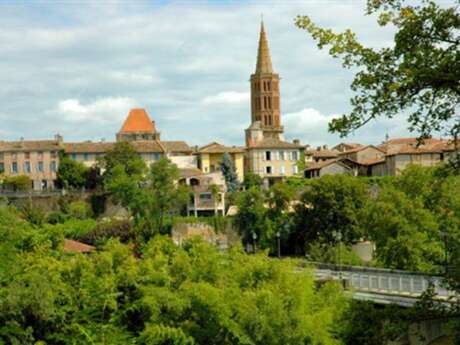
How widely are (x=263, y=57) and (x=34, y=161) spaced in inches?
1786

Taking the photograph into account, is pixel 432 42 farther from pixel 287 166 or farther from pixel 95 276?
pixel 287 166

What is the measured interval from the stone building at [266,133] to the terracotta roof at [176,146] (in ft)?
25.5

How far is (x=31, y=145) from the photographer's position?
92.8 m

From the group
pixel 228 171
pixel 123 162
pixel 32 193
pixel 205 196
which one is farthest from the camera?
pixel 228 171

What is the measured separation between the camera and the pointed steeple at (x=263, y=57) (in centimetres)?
12181

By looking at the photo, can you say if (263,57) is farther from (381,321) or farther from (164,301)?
(381,321)

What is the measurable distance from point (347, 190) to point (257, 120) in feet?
211

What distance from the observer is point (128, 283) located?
81.3 feet

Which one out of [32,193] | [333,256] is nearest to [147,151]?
[32,193]

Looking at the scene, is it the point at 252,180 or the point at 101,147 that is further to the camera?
the point at 101,147

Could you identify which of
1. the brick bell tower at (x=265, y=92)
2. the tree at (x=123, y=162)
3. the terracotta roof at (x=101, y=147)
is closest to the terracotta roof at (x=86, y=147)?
the terracotta roof at (x=101, y=147)

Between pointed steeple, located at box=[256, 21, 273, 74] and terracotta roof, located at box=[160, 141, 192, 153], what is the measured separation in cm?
2708

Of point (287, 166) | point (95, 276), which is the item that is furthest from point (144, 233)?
point (95, 276)

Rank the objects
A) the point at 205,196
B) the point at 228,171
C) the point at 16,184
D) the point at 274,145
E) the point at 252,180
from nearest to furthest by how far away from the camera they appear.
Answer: the point at 205,196
the point at 16,184
the point at 252,180
the point at 228,171
the point at 274,145
